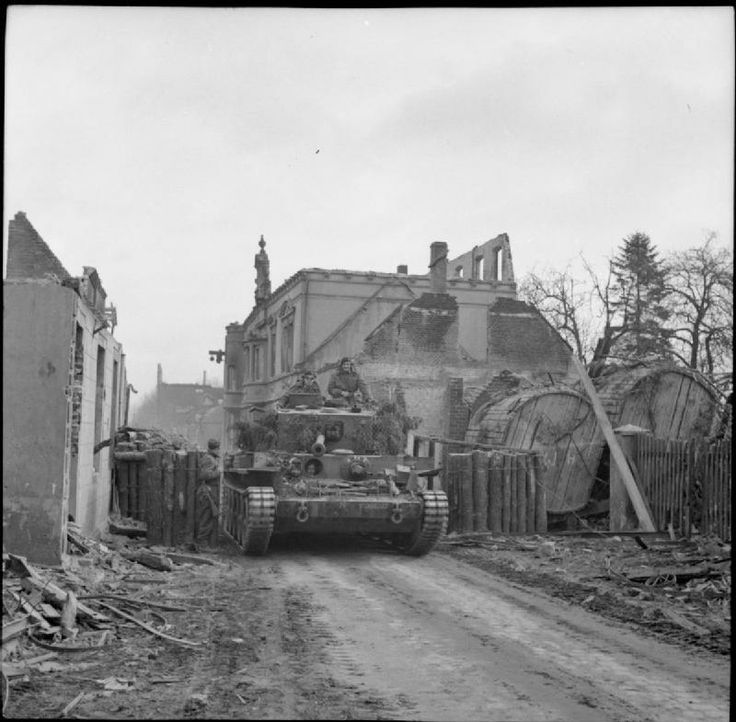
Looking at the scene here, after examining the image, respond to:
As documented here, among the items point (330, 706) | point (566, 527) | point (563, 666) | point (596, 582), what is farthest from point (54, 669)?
point (566, 527)

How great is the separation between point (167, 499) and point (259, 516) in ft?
5.83

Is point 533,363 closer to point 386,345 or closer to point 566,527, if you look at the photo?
point 386,345

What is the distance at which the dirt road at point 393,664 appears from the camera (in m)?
5.54

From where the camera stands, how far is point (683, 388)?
18891 mm

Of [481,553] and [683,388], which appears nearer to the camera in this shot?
[481,553]

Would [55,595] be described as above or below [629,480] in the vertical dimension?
below

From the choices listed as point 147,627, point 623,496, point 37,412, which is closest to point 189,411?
point 623,496

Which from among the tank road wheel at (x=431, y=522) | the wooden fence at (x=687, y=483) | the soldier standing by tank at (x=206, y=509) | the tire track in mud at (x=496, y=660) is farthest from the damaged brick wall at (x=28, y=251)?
the wooden fence at (x=687, y=483)

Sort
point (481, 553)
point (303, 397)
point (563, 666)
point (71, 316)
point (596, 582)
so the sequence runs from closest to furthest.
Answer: point (563, 666), point (71, 316), point (596, 582), point (481, 553), point (303, 397)

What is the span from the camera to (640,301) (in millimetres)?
33031

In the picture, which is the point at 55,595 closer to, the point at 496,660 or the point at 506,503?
the point at 496,660

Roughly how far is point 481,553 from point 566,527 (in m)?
4.66

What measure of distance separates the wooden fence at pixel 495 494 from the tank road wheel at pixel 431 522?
243 cm

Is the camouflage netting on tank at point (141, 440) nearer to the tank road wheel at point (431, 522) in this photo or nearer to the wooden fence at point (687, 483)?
the tank road wheel at point (431, 522)
